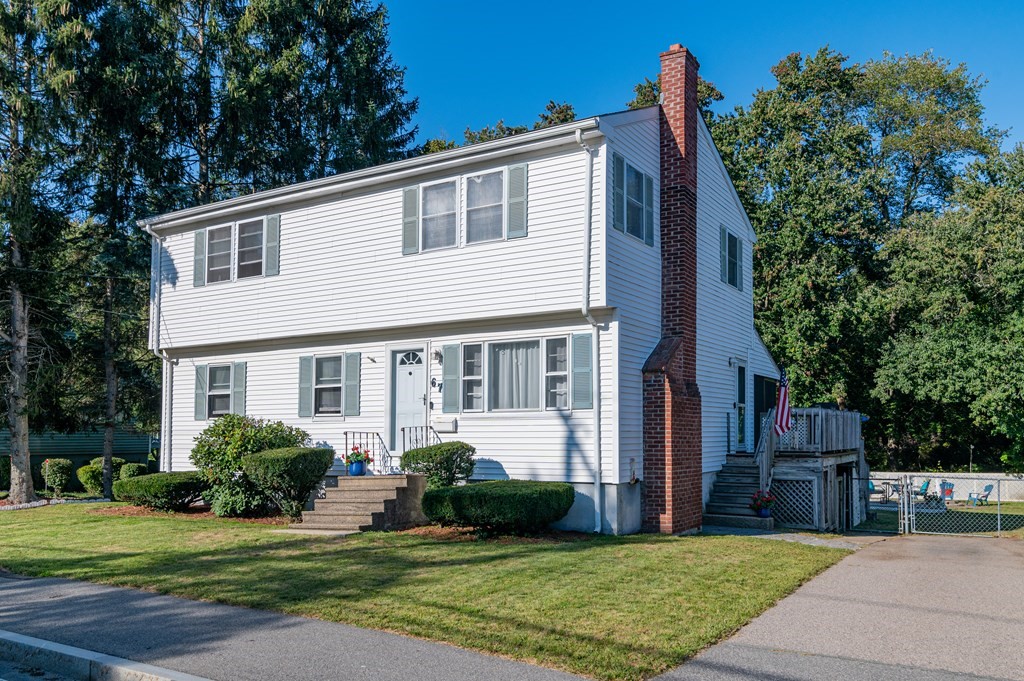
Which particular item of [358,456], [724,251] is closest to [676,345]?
[724,251]

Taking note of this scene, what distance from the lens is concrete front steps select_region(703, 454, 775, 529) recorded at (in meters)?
17.2

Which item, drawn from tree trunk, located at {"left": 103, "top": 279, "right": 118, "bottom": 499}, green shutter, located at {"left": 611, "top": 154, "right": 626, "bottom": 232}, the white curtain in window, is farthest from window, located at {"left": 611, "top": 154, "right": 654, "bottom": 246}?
tree trunk, located at {"left": 103, "top": 279, "right": 118, "bottom": 499}

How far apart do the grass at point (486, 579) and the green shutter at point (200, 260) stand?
644 centimetres

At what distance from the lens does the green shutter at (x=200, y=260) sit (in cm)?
1988

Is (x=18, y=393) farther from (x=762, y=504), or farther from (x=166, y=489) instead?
(x=762, y=504)

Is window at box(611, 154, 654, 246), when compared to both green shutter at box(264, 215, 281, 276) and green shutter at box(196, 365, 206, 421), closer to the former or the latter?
green shutter at box(264, 215, 281, 276)

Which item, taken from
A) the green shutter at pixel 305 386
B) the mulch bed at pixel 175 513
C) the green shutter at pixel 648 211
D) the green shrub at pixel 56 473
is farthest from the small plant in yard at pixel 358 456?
the green shrub at pixel 56 473

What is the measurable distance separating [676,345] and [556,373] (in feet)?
7.75

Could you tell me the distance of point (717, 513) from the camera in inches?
695

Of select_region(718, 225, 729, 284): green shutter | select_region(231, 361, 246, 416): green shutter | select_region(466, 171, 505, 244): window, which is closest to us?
select_region(466, 171, 505, 244): window

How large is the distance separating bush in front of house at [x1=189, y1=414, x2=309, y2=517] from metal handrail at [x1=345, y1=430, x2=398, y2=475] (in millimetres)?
1048

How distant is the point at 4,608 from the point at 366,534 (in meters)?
5.52

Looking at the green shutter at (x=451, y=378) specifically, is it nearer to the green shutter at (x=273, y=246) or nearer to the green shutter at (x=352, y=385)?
the green shutter at (x=352, y=385)

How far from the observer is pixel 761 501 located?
57.2 feet
